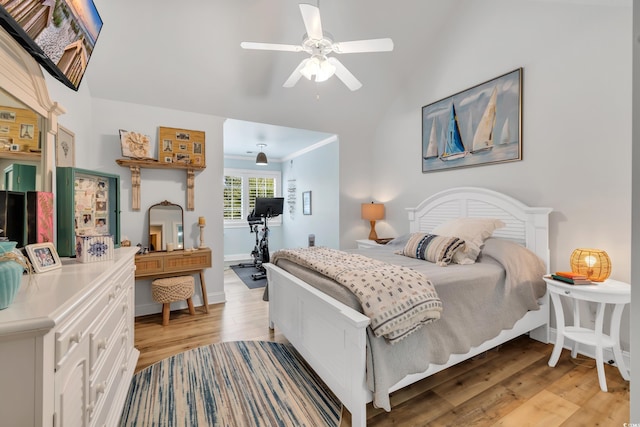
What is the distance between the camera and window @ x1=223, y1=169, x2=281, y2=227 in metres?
6.21

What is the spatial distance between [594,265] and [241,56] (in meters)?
3.69

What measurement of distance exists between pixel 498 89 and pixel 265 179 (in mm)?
4946

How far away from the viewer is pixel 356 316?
1.42 metres

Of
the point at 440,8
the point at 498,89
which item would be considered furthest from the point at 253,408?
the point at 440,8

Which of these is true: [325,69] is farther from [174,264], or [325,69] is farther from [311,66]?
[174,264]

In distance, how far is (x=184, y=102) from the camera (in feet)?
10.5

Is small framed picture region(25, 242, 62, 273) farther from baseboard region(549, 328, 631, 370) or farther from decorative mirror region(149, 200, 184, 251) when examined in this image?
baseboard region(549, 328, 631, 370)

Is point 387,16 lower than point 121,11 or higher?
higher

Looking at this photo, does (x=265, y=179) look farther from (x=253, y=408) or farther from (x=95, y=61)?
(x=253, y=408)

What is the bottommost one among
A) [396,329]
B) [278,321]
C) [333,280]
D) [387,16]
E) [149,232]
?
[278,321]

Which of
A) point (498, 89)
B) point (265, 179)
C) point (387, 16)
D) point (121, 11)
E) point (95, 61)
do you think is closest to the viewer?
point (121, 11)

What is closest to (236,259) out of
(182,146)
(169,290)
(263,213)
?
(263,213)

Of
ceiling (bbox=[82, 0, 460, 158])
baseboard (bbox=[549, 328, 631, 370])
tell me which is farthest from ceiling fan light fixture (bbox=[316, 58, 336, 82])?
baseboard (bbox=[549, 328, 631, 370])

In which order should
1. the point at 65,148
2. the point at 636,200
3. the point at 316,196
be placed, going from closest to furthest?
the point at 636,200, the point at 65,148, the point at 316,196
